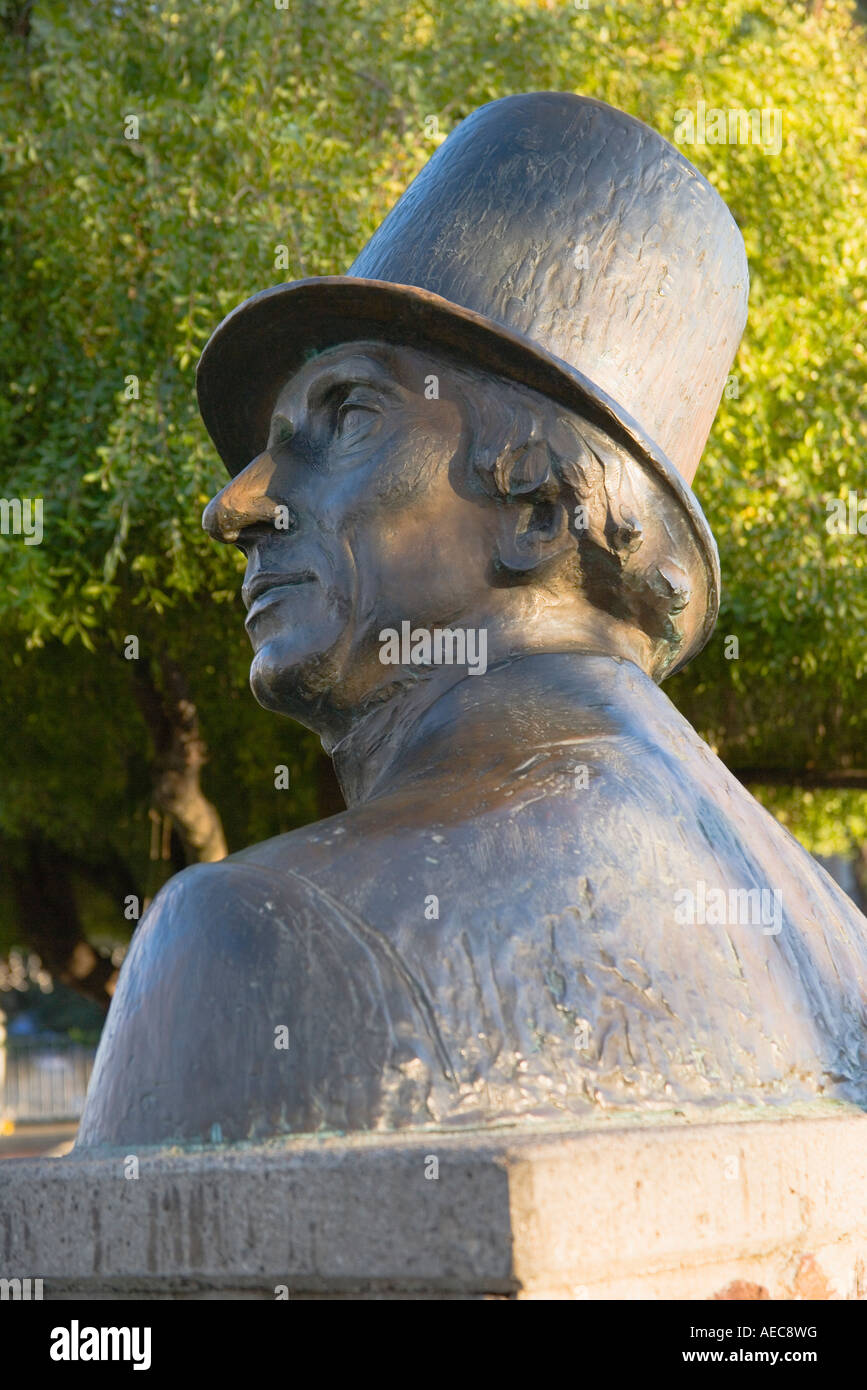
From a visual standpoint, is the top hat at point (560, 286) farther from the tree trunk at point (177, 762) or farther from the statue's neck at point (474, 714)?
the tree trunk at point (177, 762)

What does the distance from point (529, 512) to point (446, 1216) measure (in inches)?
55.3

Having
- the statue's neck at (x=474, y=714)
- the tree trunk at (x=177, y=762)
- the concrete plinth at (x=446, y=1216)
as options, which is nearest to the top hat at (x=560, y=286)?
the statue's neck at (x=474, y=714)

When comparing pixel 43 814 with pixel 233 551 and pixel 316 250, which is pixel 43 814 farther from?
pixel 316 250

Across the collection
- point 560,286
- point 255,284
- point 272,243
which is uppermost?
point 272,243

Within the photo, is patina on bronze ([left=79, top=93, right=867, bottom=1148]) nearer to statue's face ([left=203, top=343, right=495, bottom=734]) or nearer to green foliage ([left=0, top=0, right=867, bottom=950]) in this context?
statue's face ([left=203, top=343, right=495, bottom=734])

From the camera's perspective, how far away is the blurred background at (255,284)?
A: 28.8 feet

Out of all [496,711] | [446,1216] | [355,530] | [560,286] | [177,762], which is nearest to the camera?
[446,1216]

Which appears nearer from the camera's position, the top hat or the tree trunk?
the top hat

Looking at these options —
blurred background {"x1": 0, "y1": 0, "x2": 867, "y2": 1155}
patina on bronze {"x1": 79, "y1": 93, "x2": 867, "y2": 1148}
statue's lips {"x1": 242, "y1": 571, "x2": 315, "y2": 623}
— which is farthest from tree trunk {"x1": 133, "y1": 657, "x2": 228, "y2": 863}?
statue's lips {"x1": 242, "y1": 571, "x2": 315, "y2": 623}

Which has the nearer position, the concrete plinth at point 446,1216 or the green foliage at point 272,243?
the concrete plinth at point 446,1216

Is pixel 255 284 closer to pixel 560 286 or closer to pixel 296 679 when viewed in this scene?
pixel 560 286

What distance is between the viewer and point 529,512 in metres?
3.06

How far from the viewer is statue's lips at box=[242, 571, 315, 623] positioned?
Answer: 3070 mm

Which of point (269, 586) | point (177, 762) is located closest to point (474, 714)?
point (269, 586)
